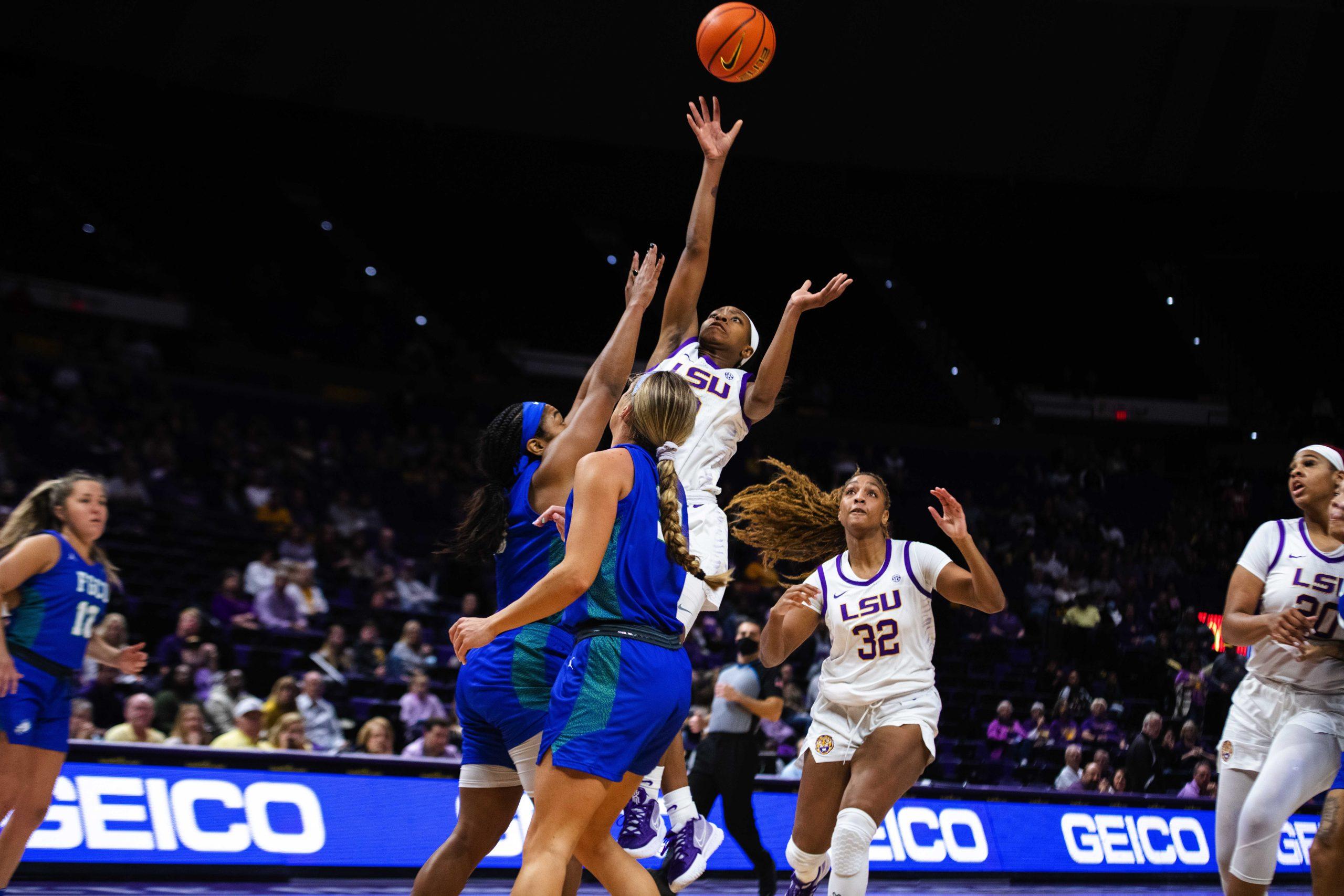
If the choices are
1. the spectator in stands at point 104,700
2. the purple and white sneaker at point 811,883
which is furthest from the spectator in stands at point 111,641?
the purple and white sneaker at point 811,883

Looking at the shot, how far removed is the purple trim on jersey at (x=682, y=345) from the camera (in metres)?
5.55

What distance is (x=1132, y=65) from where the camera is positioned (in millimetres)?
17844

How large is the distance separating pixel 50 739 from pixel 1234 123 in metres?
18.0

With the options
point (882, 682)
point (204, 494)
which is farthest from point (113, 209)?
point (882, 682)

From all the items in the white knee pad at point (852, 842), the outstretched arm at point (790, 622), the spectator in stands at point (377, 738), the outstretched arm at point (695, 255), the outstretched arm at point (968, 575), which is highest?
the outstretched arm at point (695, 255)

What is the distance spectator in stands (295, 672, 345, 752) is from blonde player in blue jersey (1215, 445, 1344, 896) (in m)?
6.64

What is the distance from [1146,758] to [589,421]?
9.70 meters

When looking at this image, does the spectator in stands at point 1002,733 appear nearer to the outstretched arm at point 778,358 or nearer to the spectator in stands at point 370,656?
the spectator in stands at point 370,656

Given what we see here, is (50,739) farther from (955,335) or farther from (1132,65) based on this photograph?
(955,335)

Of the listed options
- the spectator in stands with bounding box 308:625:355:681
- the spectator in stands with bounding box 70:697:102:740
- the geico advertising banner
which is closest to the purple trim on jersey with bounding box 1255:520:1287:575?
the geico advertising banner

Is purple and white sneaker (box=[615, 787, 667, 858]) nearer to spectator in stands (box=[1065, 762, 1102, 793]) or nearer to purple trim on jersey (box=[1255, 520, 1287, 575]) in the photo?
purple trim on jersey (box=[1255, 520, 1287, 575])

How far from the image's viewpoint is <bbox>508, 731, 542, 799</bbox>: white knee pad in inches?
147

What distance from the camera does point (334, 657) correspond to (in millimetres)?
11031

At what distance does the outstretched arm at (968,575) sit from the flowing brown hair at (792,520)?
0.93 metres
